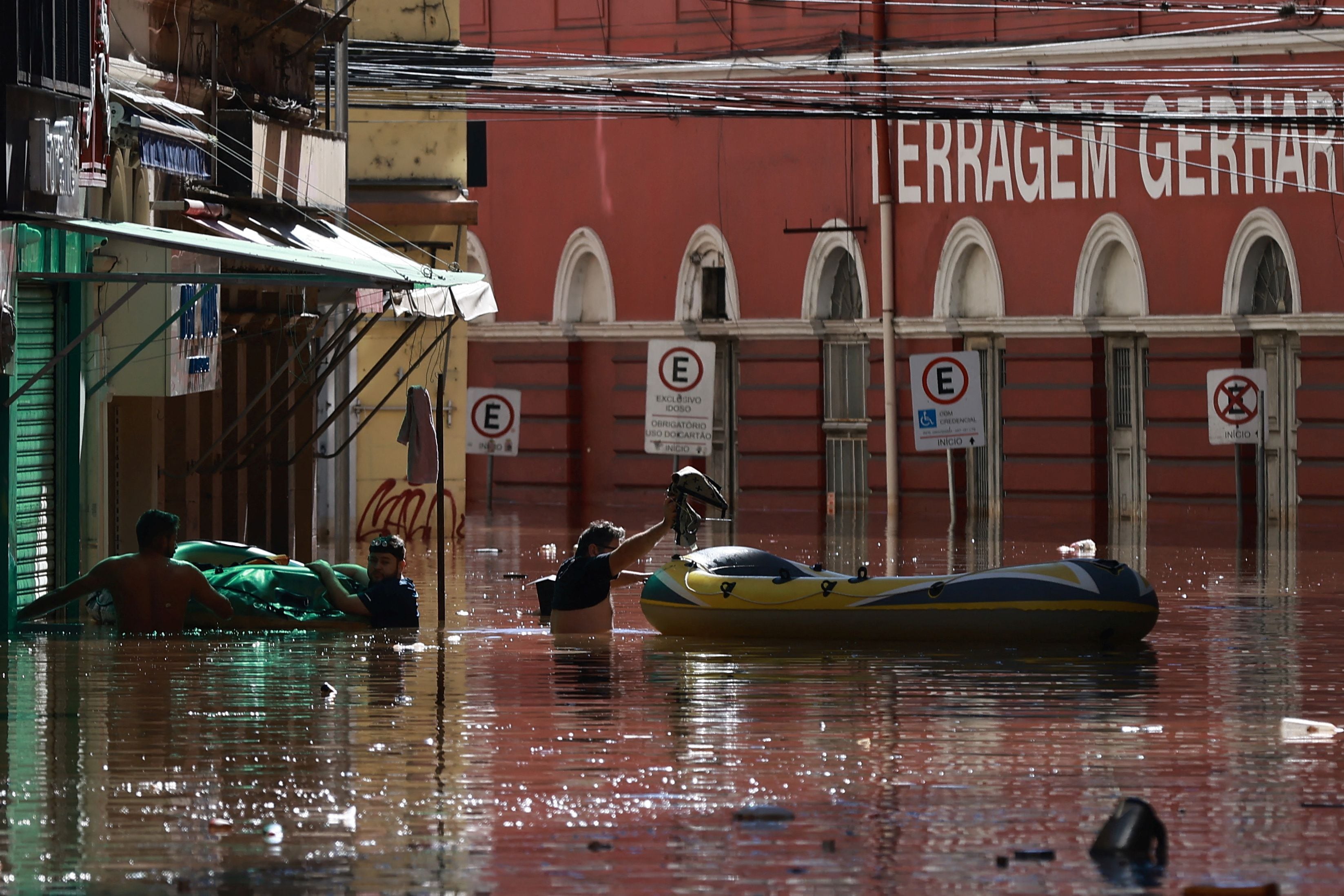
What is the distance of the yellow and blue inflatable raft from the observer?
62.4ft

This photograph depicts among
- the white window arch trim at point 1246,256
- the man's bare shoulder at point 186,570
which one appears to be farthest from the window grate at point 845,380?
the man's bare shoulder at point 186,570

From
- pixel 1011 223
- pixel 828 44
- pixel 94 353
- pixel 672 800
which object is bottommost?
pixel 672 800

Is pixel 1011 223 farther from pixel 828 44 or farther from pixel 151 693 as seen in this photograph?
pixel 151 693

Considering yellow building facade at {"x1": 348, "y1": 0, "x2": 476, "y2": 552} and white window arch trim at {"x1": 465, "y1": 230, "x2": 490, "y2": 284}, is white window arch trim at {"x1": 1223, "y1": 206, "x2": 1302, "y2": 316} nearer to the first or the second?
yellow building facade at {"x1": 348, "y1": 0, "x2": 476, "y2": 552}

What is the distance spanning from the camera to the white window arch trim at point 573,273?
4103 centimetres

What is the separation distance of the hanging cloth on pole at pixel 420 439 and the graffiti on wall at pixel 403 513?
12.1 metres

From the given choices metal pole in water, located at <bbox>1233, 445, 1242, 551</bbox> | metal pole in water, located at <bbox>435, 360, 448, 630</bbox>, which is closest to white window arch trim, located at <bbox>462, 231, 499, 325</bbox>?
metal pole in water, located at <bbox>1233, 445, 1242, 551</bbox>

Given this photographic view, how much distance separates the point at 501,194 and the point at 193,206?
21233 mm

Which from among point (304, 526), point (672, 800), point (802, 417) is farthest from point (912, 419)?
point (672, 800)

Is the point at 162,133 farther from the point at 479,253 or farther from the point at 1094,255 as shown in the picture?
the point at 479,253

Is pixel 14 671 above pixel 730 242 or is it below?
below

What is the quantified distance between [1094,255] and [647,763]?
2366cm

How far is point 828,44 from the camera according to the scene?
124ft

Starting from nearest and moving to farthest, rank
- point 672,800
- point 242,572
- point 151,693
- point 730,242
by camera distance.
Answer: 1. point 672,800
2. point 151,693
3. point 242,572
4. point 730,242
